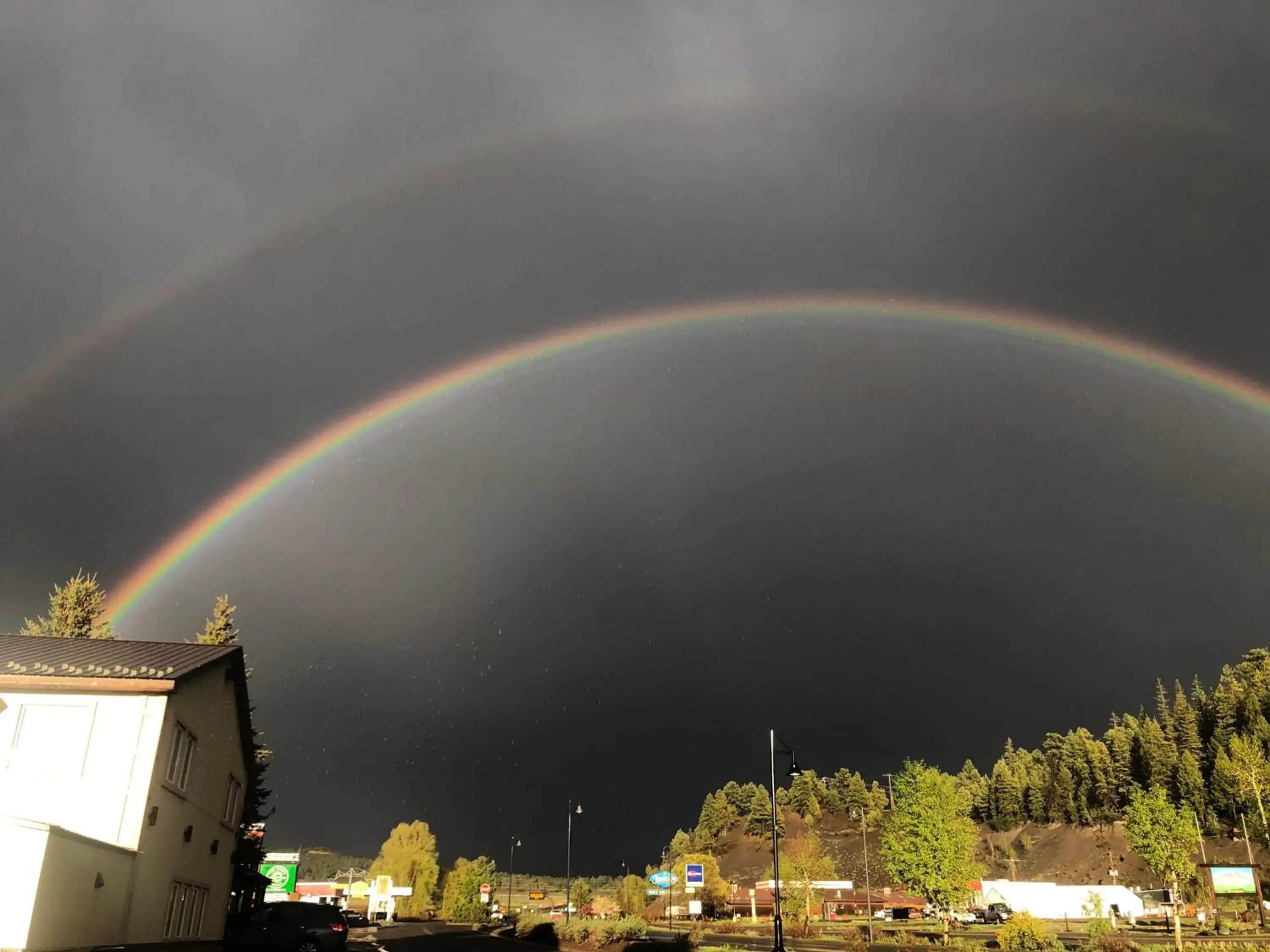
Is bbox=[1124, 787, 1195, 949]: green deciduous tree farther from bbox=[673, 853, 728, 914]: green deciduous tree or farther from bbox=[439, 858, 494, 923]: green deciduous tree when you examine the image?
bbox=[439, 858, 494, 923]: green deciduous tree

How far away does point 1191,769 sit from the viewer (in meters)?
144

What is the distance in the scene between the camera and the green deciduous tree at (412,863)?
442 ft

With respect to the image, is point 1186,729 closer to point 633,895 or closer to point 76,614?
point 633,895

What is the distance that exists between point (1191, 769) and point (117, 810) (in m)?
165

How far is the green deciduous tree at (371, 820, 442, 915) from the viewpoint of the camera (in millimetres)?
134625

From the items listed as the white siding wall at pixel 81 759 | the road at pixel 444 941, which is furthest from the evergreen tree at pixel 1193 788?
the white siding wall at pixel 81 759

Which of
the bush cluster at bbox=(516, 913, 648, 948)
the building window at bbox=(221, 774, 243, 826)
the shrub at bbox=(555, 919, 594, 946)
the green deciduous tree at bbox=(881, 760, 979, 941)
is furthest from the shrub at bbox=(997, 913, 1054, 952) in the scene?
the building window at bbox=(221, 774, 243, 826)

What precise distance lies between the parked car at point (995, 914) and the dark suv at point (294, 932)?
78131 millimetres

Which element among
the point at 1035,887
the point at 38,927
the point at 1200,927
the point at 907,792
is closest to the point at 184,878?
the point at 38,927

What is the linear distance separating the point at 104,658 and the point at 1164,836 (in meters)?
80.3

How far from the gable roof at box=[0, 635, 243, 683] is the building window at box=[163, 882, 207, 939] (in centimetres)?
615

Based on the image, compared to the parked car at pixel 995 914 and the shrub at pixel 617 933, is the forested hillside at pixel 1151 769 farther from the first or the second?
the shrub at pixel 617 933

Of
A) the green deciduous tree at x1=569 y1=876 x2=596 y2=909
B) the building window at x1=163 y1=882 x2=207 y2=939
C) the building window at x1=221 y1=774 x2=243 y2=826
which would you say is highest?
the building window at x1=221 y1=774 x2=243 y2=826

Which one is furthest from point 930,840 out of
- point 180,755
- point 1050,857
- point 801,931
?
point 1050,857
